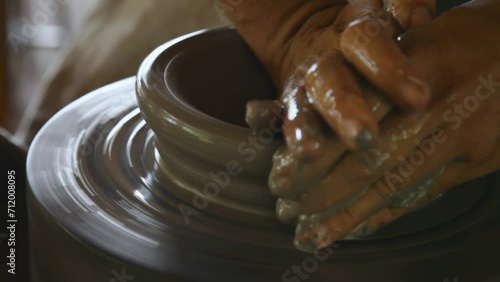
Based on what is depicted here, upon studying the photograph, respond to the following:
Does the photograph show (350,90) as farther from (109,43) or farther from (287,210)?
(109,43)

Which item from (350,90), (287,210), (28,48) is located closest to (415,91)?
(350,90)

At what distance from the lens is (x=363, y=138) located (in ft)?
1.75

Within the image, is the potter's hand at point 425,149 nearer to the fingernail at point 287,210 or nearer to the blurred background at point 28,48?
the fingernail at point 287,210

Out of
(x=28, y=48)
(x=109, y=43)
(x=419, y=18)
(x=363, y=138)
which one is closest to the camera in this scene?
(x=363, y=138)

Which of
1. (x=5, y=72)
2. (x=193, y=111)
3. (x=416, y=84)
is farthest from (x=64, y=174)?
(x=5, y=72)

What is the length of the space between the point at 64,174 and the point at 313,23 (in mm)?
369

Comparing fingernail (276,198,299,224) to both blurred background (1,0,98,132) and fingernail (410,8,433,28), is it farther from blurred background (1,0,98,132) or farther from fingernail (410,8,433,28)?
blurred background (1,0,98,132)

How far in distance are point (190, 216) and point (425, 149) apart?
255mm

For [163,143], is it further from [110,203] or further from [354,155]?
[354,155]

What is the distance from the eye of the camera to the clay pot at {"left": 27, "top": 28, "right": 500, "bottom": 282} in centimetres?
64

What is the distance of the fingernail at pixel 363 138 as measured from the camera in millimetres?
533

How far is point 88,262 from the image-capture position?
668mm

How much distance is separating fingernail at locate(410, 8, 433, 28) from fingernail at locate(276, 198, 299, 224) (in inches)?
8.6

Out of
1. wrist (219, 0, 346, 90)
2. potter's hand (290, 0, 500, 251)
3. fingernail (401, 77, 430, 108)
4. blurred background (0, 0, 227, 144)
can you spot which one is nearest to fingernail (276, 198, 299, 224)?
potter's hand (290, 0, 500, 251)
